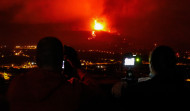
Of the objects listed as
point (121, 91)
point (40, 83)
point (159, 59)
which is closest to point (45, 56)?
point (40, 83)

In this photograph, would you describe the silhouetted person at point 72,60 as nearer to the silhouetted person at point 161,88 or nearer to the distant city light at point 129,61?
the silhouetted person at point 161,88

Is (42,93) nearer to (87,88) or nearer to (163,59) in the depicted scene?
(87,88)

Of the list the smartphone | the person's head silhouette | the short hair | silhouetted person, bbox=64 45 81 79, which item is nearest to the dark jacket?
the person's head silhouette

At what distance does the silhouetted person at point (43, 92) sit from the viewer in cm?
166

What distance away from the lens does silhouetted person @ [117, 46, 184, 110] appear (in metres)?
1.98

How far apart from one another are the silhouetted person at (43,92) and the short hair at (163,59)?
0.72 meters

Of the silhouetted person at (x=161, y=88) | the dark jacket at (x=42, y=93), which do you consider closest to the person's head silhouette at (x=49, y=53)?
the dark jacket at (x=42, y=93)

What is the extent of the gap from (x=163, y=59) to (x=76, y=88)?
796mm

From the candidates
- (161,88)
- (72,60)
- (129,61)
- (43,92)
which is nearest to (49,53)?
(43,92)

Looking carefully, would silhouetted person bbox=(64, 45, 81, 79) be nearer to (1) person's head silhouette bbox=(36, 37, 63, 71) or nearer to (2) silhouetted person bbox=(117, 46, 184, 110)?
(1) person's head silhouette bbox=(36, 37, 63, 71)

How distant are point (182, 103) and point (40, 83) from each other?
115cm

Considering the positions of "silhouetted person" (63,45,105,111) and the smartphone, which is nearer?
"silhouetted person" (63,45,105,111)

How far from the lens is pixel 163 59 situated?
2066mm

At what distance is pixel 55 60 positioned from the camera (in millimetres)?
1868
